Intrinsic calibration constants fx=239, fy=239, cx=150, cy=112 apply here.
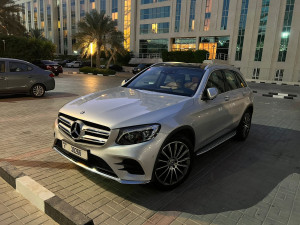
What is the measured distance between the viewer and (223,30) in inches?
1651

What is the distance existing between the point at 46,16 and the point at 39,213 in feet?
282

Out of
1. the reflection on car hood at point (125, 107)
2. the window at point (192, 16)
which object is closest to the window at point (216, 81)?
the reflection on car hood at point (125, 107)

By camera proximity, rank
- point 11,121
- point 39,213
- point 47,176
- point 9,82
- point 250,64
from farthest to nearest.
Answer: point 250,64 < point 9,82 < point 11,121 < point 47,176 < point 39,213

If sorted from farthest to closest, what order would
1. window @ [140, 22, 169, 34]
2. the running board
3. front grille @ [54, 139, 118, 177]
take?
1. window @ [140, 22, 169, 34]
2. the running board
3. front grille @ [54, 139, 118, 177]

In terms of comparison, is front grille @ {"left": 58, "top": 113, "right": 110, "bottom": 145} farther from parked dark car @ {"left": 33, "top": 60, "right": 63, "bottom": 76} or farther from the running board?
parked dark car @ {"left": 33, "top": 60, "right": 63, "bottom": 76}

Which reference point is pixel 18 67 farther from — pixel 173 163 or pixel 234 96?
pixel 173 163

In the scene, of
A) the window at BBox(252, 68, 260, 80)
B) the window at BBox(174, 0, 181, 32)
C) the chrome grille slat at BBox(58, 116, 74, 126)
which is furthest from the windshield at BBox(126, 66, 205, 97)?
the window at BBox(174, 0, 181, 32)

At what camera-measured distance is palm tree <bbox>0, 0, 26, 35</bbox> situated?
114 ft

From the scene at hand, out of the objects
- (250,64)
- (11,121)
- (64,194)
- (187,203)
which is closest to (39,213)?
(64,194)

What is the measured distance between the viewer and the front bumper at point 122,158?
2850 millimetres

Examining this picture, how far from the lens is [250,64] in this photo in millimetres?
38531

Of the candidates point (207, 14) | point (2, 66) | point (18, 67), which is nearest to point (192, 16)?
point (207, 14)

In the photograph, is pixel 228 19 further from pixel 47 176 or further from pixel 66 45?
pixel 66 45

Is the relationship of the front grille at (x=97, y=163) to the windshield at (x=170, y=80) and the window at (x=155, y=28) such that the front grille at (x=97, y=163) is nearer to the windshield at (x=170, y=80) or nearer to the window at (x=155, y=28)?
the windshield at (x=170, y=80)
